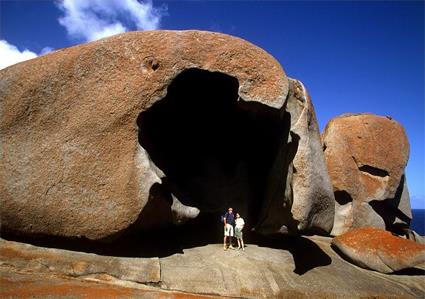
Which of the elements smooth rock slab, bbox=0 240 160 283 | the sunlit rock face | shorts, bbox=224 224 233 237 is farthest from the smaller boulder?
smooth rock slab, bbox=0 240 160 283

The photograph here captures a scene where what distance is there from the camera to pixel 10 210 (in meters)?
6.14

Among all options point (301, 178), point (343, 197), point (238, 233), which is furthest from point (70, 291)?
point (343, 197)

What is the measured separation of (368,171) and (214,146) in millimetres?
5419

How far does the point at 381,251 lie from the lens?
7.92 m

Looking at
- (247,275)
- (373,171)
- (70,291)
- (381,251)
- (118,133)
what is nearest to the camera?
(70,291)

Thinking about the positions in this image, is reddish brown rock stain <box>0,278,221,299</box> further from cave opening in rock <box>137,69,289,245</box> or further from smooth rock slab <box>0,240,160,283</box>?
cave opening in rock <box>137,69,289,245</box>

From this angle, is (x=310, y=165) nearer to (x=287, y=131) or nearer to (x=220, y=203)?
(x=287, y=131)

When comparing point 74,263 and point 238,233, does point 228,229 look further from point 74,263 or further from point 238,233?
point 74,263

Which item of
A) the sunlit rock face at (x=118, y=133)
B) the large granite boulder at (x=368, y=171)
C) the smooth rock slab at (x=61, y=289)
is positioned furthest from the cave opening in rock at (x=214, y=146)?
the large granite boulder at (x=368, y=171)

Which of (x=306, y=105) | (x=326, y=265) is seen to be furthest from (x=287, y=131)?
(x=326, y=265)

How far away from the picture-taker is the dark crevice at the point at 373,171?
11461 mm

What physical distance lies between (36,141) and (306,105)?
4.99 m

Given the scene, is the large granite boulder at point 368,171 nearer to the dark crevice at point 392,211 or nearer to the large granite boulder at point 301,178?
the dark crevice at point 392,211

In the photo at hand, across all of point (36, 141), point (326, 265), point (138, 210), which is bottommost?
point (326, 265)
